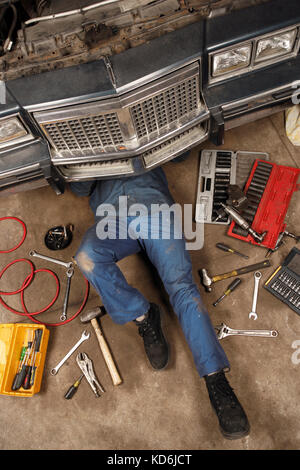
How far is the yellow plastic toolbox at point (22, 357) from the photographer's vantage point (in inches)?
82.3

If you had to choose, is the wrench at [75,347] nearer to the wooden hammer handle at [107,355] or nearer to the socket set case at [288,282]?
the wooden hammer handle at [107,355]

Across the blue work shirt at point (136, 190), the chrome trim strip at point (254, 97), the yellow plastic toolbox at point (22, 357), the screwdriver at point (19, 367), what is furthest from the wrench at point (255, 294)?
the screwdriver at point (19, 367)

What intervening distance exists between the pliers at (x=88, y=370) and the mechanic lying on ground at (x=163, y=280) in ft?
1.34

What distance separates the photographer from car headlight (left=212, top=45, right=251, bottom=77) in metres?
1.71

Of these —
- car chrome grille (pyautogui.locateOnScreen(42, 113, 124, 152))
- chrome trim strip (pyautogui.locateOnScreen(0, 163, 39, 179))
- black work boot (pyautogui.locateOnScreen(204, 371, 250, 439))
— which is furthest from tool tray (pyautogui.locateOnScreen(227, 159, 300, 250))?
chrome trim strip (pyautogui.locateOnScreen(0, 163, 39, 179))

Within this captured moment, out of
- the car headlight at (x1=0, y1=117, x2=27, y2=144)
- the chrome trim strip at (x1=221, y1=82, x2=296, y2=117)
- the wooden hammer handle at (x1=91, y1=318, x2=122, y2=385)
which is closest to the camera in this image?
the car headlight at (x1=0, y1=117, x2=27, y2=144)

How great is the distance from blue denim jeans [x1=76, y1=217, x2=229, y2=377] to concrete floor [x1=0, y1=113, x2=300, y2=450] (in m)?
0.31

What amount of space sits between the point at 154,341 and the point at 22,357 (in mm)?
848

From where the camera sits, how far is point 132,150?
1851 mm

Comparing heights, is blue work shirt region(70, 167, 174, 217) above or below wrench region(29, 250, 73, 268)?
above

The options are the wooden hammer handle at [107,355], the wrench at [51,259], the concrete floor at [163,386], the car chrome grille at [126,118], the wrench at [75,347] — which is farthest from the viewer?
the wrench at [51,259]

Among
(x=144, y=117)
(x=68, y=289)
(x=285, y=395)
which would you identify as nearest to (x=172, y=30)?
(x=144, y=117)

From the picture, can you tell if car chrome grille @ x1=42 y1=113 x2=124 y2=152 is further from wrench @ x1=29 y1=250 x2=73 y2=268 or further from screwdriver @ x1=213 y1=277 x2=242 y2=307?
screwdriver @ x1=213 y1=277 x2=242 y2=307

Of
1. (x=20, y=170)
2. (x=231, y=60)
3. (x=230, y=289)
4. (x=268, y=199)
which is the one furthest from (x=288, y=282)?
(x=20, y=170)
